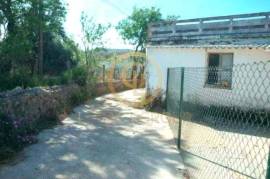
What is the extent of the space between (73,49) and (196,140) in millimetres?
15748

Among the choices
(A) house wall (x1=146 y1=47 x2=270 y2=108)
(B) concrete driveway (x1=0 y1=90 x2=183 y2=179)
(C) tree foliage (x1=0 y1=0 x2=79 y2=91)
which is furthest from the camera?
(C) tree foliage (x1=0 y1=0 x2=79 y2=91)

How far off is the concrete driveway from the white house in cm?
296

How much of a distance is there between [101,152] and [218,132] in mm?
3692

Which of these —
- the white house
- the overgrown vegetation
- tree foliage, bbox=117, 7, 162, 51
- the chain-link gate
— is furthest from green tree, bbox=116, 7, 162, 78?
the overgrown vegetation

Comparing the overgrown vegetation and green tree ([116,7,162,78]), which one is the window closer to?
the overgrown vegetation

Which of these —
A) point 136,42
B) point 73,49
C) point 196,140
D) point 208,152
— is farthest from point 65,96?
point 136,42

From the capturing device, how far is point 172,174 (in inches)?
237

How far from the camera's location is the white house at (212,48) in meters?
12.1

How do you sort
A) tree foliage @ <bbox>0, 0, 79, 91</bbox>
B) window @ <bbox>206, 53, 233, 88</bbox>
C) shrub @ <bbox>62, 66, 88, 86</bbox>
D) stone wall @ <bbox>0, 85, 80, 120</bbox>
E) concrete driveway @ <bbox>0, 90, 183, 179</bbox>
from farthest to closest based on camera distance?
shrub @ <bbox>62, 66, 88, 86</bbox>, tree foliage @ <bbox>0, 0, 79, 91</bbox>, window @ <bbox>206, 53, 233, 88</bbox>, stone wall @ <bbox>0, 85, 80, 120</bbox>, concrete driveway @ <bbox>0, 90, 183, 179</bbox>

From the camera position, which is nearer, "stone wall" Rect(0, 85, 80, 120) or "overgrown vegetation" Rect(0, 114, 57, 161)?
"overgrown vegetation" Rect(0, 114, 57, 161)

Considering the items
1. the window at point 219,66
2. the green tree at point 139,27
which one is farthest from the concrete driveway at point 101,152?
the green tree at point 139,27

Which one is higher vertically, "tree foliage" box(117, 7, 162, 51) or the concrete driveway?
"tree foliage" box(117, 7, 162, 51)

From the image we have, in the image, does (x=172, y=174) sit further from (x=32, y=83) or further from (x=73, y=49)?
(x=73, y=49)

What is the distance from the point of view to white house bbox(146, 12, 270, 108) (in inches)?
476
